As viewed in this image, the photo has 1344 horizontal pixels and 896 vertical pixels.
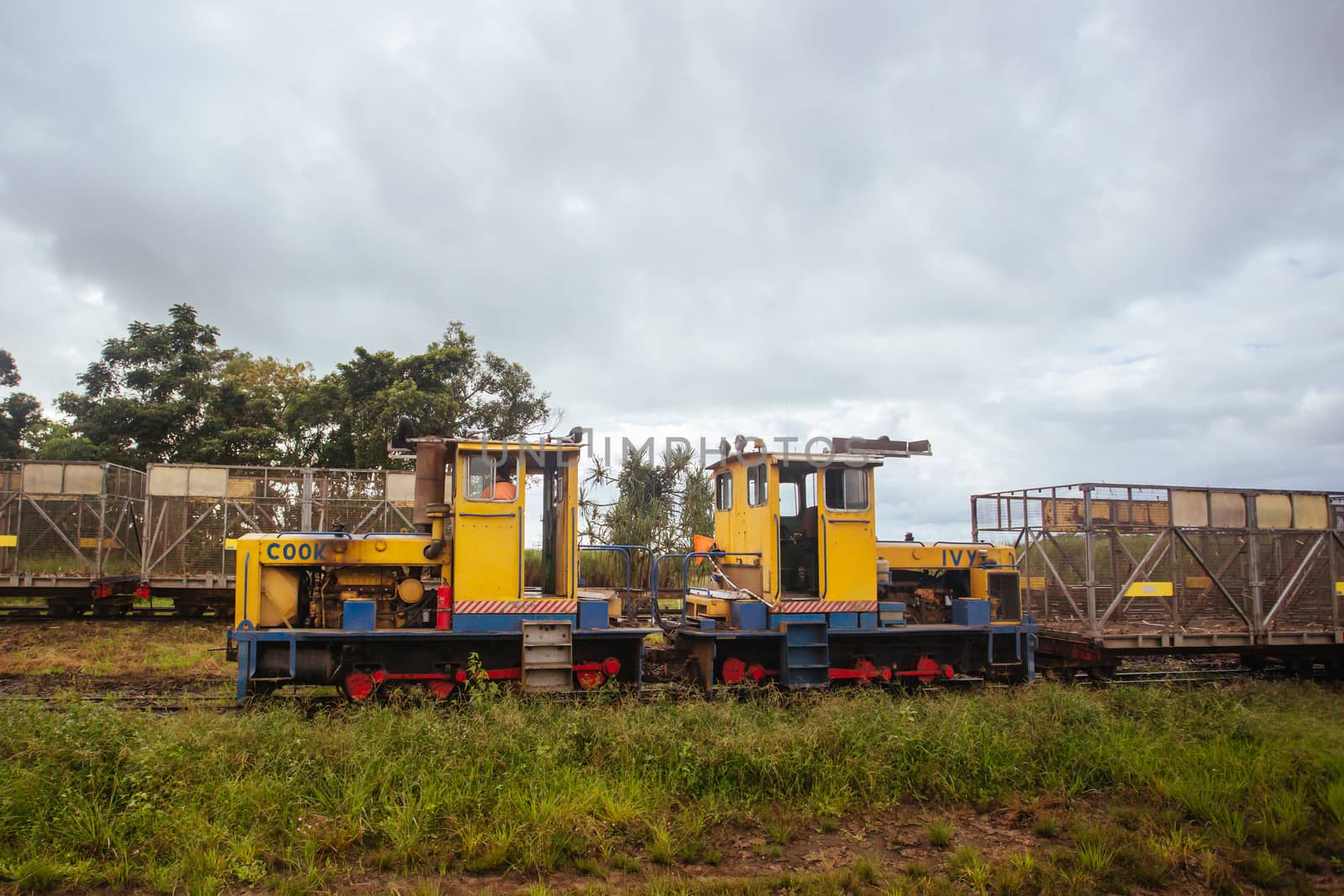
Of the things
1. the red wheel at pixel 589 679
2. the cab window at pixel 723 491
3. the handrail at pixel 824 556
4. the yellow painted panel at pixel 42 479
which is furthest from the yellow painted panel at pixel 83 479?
the handrail at pixel 824 556

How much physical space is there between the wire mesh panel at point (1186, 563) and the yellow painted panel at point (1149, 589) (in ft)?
0.04

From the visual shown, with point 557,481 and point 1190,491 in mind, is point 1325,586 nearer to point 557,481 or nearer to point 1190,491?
point 1190,491

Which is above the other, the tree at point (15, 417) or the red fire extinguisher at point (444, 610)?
the tree at point (15, 417)

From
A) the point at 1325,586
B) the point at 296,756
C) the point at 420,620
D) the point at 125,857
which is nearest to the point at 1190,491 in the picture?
the point at 1325,586

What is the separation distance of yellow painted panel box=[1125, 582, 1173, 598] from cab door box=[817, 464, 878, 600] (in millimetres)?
4103

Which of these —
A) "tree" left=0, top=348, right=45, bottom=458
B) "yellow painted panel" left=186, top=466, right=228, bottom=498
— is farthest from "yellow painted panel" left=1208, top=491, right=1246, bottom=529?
"tree" left=0, top=348, right=45, bottom=458

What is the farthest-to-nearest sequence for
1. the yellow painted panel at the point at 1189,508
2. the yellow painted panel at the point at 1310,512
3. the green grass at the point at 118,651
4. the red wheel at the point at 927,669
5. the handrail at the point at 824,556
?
the yellow painted panel at the point at 1310,512, the green grass at the point at 118,651, the yellow painted panel at the point at 1189,508, the red wheel at the point at 927,669, the handrail at the point at 824,556

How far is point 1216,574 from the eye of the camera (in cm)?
1129

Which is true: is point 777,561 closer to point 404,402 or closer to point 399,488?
point 399,488

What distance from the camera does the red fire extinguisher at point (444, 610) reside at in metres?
8.44

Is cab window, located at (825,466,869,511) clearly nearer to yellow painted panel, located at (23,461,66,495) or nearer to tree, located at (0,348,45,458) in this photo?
yellow painted panel, located at (23,461,66,495)

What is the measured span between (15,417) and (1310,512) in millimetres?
42752

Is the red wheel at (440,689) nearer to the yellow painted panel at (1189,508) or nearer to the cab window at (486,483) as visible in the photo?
the cab window at (486,483)

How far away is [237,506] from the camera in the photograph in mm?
17297
